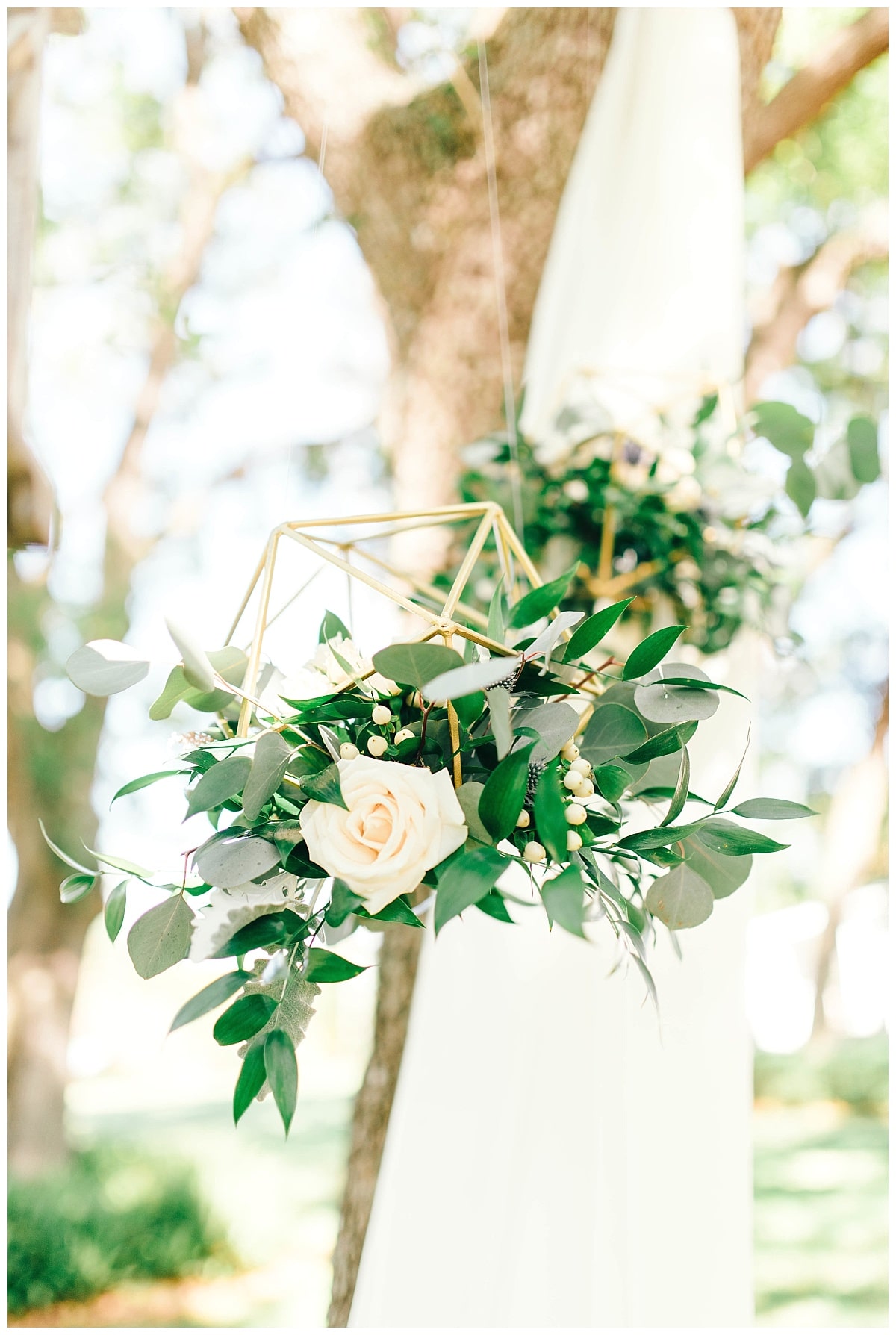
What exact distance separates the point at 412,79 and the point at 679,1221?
1.83 metres

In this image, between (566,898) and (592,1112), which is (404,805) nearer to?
(566,898)

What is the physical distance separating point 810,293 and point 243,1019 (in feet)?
10.5

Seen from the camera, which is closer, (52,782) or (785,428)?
(785,428)

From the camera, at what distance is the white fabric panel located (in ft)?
3.11

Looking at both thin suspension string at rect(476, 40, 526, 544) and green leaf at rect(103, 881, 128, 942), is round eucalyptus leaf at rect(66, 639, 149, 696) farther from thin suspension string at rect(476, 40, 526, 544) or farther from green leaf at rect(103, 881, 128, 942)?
thin suspension string at rect(476, 40, 526, 544)

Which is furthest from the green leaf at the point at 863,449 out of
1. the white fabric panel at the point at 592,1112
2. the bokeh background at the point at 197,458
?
the bokeh background at the point at 197,458

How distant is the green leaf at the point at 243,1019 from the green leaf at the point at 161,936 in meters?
0.04

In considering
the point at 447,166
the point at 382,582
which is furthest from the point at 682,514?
the point at 447,166

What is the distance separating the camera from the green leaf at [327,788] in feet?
1.47

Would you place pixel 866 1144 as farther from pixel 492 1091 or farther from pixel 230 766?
pixel 230 766

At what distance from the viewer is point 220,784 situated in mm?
469

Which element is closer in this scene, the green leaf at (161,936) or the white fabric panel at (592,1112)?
the green leaf at (161,936)

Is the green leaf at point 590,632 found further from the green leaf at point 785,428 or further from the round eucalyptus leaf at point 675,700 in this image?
the green leaf at point 785,428

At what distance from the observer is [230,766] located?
18.6 inches
